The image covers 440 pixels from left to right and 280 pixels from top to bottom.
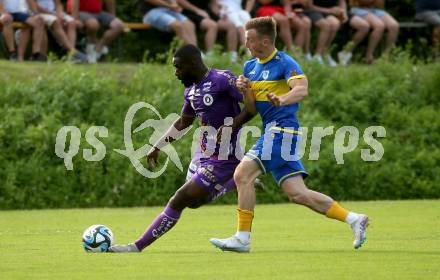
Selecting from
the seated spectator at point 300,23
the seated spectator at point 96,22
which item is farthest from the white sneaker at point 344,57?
the seated spectator at point 96,22

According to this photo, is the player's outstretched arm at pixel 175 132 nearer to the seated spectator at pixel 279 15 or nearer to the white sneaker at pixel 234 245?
the white sneaker at pixel 234 245

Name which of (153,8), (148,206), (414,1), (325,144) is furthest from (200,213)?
(414,1)

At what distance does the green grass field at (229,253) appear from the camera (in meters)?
9.55

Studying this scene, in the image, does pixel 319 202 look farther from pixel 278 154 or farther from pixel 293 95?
pixel 293 95

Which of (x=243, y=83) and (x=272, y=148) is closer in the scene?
(x=243, y=83)

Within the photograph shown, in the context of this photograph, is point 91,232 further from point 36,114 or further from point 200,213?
point 36,114

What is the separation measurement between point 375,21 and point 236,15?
3.51 m

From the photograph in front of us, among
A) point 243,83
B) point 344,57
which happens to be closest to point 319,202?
point 243,83

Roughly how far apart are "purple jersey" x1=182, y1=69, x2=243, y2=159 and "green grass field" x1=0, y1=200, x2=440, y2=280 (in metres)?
1.08

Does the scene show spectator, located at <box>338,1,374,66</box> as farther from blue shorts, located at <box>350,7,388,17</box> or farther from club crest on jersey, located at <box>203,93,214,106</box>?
club crest on jersey, located at <box>203,93,214,106</box>

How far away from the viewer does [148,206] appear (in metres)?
20.1

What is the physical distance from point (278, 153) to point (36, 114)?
10.4 metres

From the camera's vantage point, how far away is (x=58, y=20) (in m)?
22.0

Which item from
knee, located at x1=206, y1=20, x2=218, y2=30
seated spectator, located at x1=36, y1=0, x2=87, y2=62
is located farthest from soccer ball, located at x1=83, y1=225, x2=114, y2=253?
knee, located at x1=206, y1=20, x2=218, y2=30
